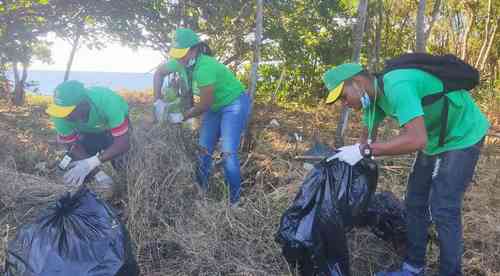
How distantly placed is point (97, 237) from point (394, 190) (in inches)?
85.5

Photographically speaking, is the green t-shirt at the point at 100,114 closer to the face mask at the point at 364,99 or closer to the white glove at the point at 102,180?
the white glove at the point at 102,180

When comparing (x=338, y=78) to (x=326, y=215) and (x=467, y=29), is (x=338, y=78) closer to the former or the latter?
(x=326, y=215)

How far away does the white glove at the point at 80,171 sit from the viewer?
286 centimetres

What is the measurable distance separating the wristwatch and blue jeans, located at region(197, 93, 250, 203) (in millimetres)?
1320

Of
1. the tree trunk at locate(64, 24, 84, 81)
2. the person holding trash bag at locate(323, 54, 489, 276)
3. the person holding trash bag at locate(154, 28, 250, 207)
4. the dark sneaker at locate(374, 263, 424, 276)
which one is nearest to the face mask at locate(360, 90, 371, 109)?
the person holding trash bag at locate(323, 54, 489, 276)

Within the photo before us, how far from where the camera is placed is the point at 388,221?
2.61 metres

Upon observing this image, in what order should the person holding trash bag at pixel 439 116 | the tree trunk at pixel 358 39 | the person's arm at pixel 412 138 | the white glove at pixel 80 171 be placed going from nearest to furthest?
the person's arm at pixel 412 138 < the person holding trash bag at pixel 439 116 < the white glove at pixel 80 171 < the tree trunk at pixel 358 39

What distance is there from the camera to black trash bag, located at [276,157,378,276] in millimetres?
2098

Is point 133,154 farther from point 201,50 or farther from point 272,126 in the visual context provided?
point 272,126

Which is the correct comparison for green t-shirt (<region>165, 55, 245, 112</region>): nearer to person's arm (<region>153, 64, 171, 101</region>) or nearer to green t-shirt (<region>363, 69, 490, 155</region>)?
person's arm (<region>153, 64, 171, 101</region>)

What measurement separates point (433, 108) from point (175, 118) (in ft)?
6.03

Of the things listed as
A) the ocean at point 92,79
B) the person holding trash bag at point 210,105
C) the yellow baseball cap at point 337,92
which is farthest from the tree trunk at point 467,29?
the yellow baseball cap at point 337,92

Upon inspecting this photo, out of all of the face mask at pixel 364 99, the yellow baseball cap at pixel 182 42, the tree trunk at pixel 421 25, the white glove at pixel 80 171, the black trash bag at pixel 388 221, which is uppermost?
the tree trunk at pixel 421 25

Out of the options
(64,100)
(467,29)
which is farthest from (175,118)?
(467,29)
